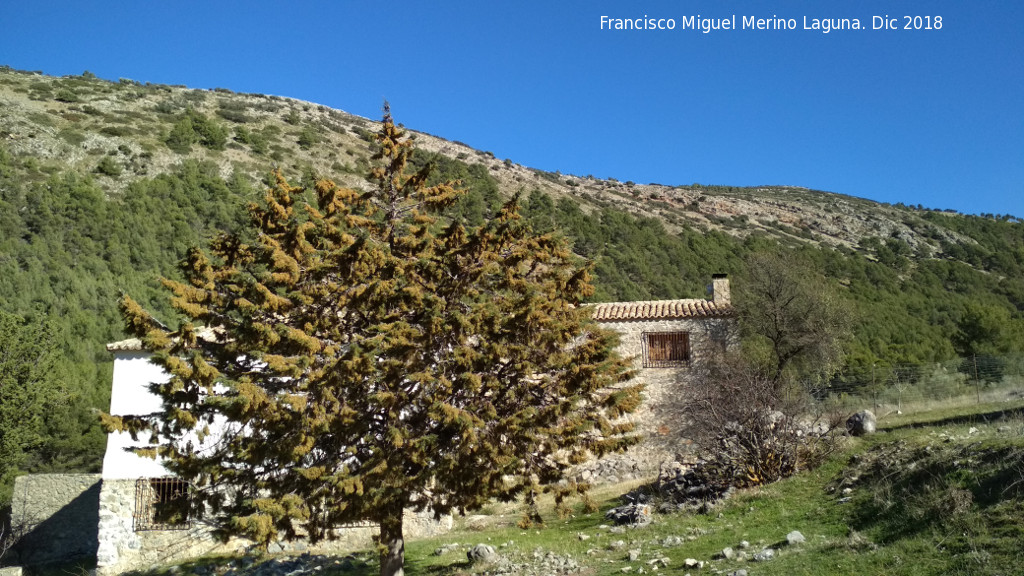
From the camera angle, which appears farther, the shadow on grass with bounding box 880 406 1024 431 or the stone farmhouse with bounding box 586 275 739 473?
the stone farmhouse with bounding box 586 275 739 473

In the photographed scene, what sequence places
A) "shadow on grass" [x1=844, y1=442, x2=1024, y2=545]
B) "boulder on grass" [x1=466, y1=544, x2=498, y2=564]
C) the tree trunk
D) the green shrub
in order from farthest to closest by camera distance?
the green shrub → "boulder on grass" [x1=466, y1=544, x2=498, y2=564] → the tree trunk → "shadow on grass" [x1=844, y1=442, x2=1024, y2=545]

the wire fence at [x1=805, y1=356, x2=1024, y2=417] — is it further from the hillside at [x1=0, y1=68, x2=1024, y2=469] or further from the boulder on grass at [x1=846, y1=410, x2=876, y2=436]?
the hillside at [x1=0, y1=68, x2=1024, y2=469]

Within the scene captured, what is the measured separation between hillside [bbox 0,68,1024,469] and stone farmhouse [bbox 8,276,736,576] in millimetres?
3228

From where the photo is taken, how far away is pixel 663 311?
2338 cm

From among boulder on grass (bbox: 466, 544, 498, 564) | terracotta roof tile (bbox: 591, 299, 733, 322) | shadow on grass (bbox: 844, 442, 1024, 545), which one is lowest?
boulder on grass (bbox: 466, 544, 498, 564)

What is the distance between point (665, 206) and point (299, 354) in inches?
2651

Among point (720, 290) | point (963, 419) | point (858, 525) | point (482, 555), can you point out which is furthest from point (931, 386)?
point (482, 555)

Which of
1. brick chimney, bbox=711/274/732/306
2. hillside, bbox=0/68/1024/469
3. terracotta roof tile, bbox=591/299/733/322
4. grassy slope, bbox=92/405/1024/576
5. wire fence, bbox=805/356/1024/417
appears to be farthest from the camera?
hillside, bbox=0/68/1024/469

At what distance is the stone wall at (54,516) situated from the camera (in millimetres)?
23922

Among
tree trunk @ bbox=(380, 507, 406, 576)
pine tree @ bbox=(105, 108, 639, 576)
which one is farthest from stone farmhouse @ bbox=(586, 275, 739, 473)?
tree trunk @ bbox=(380, 507, 406, 576)

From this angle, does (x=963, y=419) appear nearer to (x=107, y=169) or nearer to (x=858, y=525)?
(x=858, y=525)

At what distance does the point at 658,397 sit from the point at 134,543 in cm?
1458

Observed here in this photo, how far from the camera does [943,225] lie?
A: 76.4 m

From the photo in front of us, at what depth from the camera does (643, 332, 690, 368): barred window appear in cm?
2281
